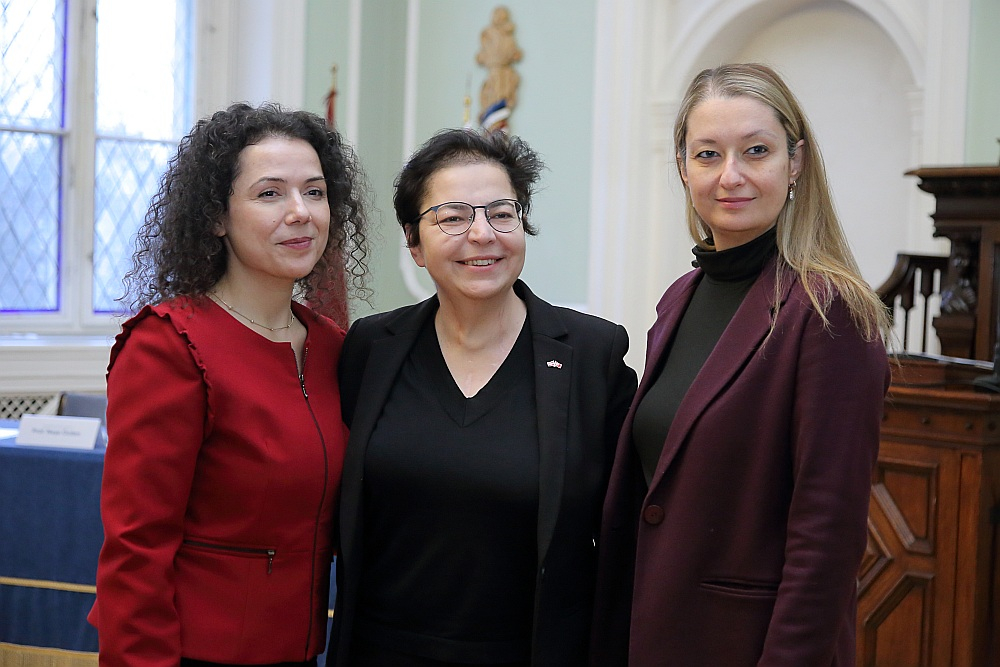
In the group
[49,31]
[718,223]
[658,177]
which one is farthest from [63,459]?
[49,31]

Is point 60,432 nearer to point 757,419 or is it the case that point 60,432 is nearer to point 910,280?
point 757,419

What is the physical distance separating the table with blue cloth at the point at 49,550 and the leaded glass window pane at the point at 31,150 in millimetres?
3756

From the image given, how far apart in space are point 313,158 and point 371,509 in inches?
26.6

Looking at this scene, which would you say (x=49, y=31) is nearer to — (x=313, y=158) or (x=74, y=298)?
(x=74, y=298)

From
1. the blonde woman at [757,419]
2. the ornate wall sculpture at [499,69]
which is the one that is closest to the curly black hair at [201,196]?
the blonde woman at [757,419]

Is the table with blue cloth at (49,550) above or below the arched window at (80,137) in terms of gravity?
below

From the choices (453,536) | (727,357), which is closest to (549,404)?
(453,536)

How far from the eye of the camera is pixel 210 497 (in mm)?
1896

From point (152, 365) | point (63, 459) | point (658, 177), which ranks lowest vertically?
point (63, 459)

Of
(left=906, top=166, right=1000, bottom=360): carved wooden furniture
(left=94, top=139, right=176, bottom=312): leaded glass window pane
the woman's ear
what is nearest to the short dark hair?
the woman's ear

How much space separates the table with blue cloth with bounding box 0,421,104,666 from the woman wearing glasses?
49.8 inches

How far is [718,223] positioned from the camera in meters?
1.79

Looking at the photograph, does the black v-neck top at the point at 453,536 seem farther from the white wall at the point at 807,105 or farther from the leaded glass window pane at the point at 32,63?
the leaded glass window pane at the point at 32,63

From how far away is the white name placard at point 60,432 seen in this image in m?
3.08
